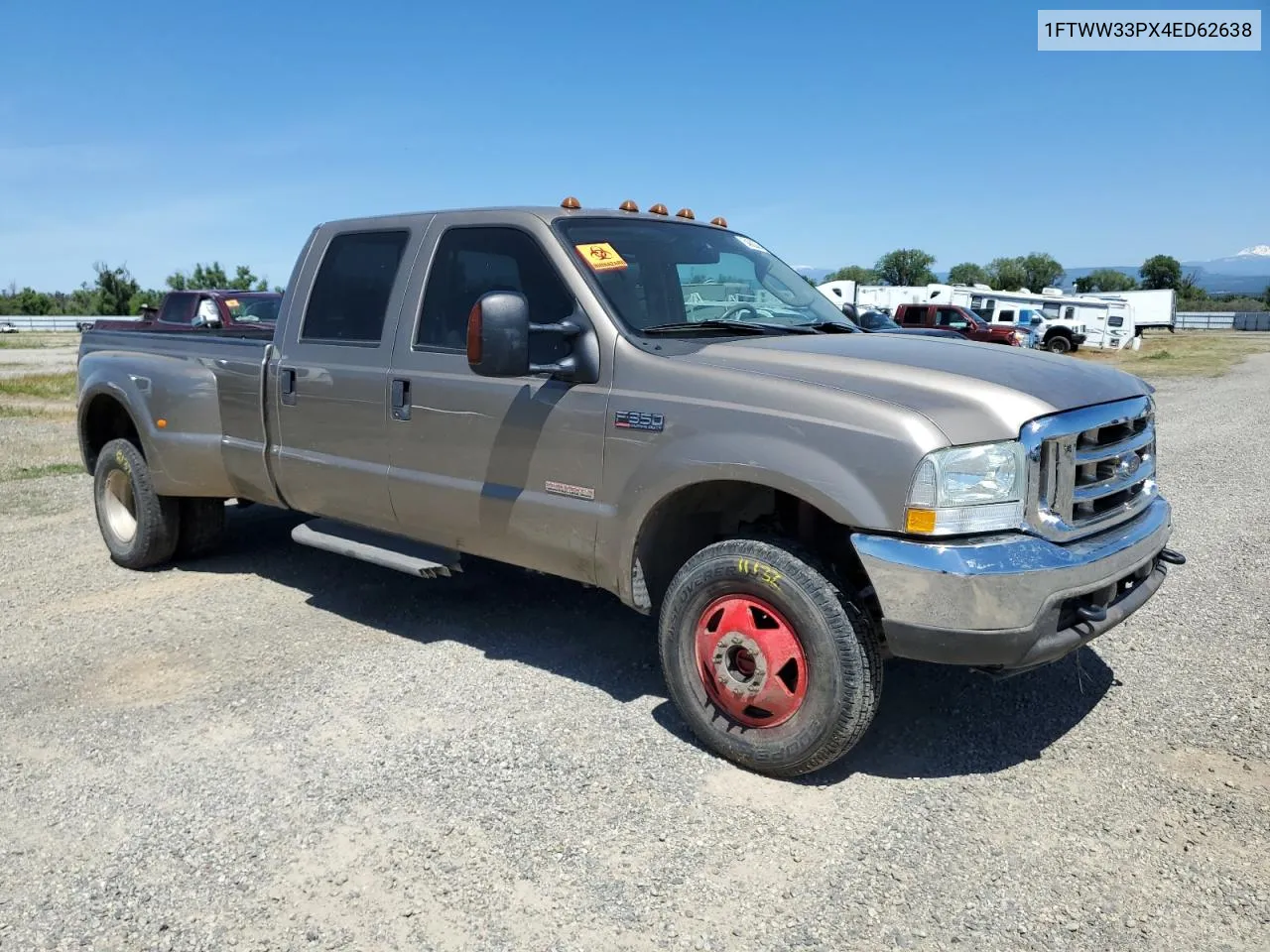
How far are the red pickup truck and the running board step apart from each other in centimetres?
2771

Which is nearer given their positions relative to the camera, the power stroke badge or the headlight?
the headlight

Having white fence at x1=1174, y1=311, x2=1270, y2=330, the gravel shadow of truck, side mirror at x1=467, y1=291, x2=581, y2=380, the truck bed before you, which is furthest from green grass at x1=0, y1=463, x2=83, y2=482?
white fence at x1=1174, y1=311, x2=1270, y2=330

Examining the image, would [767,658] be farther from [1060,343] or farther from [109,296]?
[109,296]

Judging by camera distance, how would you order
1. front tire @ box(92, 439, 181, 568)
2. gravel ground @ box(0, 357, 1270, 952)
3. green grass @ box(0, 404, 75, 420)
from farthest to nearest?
green grass @ box(0, 404, 75, 420)
front tire @ box(92, 439, 181, 568)
gravel ground @ box(0, 357, 1270, 952)

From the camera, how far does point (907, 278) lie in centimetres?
9262

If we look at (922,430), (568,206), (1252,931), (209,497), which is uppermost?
(568,206)

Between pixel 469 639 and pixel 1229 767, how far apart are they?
125 inches

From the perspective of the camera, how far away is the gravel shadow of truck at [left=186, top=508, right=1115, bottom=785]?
372cm

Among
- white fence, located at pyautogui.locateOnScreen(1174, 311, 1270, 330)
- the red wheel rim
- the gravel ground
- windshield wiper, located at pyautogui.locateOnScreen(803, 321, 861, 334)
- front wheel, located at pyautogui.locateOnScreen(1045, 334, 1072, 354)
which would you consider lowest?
white fence, located at pyautogui.locateOnScreen(1174, 311, 1270, 330)

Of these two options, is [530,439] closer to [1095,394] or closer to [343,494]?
[343,494]

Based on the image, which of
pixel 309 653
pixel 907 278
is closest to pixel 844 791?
pixel 309 653

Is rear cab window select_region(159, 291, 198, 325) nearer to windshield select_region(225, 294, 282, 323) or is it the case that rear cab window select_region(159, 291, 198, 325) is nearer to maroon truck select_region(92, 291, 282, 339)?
maroon truck select_region(92, 291, 282, 339)

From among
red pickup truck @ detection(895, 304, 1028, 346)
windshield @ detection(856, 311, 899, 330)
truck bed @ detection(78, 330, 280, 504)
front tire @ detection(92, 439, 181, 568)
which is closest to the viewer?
windshield @ detection(856, 311, 899, 330)

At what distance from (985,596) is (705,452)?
104cm
